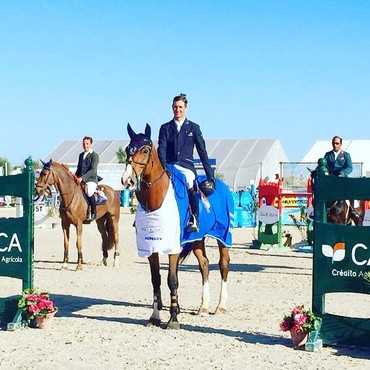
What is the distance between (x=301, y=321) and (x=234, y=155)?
58182mm

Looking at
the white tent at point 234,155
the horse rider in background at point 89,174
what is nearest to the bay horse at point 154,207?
the horse rider in background at point 89,174

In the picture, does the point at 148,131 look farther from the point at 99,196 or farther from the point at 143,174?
the point at 99,196

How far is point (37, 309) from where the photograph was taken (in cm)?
775

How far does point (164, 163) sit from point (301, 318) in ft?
7.83

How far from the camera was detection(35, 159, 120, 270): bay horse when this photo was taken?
13609 mm

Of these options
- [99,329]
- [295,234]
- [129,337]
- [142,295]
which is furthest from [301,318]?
[295,234]

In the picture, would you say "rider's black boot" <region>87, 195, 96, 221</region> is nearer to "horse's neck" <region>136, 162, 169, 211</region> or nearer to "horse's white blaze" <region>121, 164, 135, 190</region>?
"horse's neck" <region>136, 162, 169, 211</region>

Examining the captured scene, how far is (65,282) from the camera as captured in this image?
11734mm

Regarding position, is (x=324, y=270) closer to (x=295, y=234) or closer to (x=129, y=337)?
(x=129, y=337)

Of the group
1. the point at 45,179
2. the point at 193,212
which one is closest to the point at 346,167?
the point at 193,212

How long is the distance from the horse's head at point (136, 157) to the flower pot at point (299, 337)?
2.21 m

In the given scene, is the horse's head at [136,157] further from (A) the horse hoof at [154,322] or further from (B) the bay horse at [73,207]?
(B) the bay horse at [73,207]

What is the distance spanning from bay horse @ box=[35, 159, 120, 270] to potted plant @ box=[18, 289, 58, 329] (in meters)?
5.63

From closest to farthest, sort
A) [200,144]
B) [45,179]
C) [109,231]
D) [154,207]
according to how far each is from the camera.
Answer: [154,207], [200,144], [45,179], [109,231]
